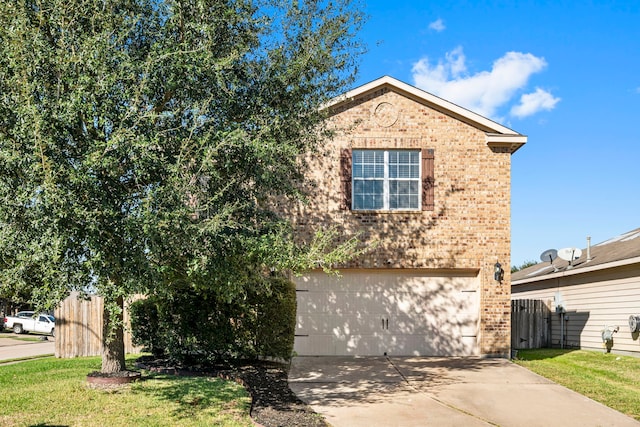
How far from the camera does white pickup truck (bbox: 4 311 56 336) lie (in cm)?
2942

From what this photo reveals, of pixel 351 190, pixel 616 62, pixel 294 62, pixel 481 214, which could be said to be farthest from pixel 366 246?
pixel 616 62

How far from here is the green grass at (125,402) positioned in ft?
25.2

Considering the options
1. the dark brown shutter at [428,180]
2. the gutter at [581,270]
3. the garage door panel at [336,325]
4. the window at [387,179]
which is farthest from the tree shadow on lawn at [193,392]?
the gutter at [581,270]

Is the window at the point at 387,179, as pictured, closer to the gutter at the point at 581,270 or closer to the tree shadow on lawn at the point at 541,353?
the tree shadow on lawn at the point at 541,353

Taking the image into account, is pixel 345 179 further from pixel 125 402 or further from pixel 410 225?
pixel 125 402

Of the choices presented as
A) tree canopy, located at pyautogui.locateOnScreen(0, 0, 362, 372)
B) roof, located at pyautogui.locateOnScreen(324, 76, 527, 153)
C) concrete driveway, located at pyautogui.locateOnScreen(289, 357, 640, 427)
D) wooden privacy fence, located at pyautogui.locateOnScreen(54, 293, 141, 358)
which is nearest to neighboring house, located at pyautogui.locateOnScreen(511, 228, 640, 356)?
roof, located at pyautogui.locateOnScreen(324, 76, 527, 153)

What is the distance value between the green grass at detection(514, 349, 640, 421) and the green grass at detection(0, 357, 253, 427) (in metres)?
5.95

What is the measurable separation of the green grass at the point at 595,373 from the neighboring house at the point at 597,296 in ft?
2.24

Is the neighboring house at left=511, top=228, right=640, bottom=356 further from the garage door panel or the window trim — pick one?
the garage door panel

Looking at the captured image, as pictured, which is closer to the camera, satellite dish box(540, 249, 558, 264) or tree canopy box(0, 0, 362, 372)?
tree canopy box(0, 0, 362, 372)

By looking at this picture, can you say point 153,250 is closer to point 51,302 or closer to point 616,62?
point 51,302

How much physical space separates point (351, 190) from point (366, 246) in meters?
1.39

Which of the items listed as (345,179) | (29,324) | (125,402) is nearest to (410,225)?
(345,179)

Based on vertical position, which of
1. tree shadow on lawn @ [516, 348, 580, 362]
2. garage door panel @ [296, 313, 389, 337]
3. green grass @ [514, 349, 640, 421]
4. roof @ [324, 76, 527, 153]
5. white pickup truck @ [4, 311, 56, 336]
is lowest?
white pickup truck @ [4, 311, 56, 336]
